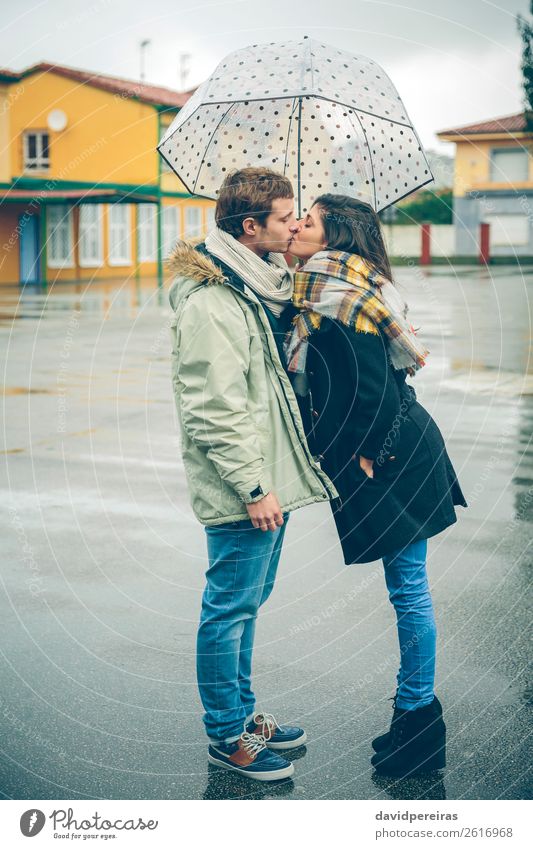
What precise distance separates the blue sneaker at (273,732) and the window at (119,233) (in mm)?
35403

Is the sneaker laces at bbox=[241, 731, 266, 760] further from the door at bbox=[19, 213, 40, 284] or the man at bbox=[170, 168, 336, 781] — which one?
the door at bbox=[19, 213, 40, 284]

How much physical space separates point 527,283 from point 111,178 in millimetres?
17944

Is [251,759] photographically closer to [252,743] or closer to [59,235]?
[252,743]

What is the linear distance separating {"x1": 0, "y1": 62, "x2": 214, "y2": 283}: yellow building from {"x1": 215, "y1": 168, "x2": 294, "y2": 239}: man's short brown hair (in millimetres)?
31202

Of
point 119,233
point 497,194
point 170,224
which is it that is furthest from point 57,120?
point 497,194

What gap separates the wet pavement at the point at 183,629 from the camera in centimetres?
332

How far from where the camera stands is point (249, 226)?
3.21 meters

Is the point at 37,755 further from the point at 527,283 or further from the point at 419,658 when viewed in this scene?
the point at 527,283

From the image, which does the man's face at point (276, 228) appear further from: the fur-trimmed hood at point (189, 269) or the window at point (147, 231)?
the window at point (147, 231)

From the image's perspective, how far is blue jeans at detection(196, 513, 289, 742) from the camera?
10.7 ft

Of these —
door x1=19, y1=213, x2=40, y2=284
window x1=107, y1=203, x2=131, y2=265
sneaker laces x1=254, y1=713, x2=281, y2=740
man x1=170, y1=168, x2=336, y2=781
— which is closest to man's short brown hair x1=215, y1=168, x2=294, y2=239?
man x1=170, y1=168, x2=336, y2=781

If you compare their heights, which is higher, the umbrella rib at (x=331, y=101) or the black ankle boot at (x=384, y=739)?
the umbrella rib at (x=331, y=101)

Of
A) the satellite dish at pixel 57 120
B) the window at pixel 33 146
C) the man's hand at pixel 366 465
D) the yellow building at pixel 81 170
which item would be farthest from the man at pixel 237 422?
the window at pixel 33 146
